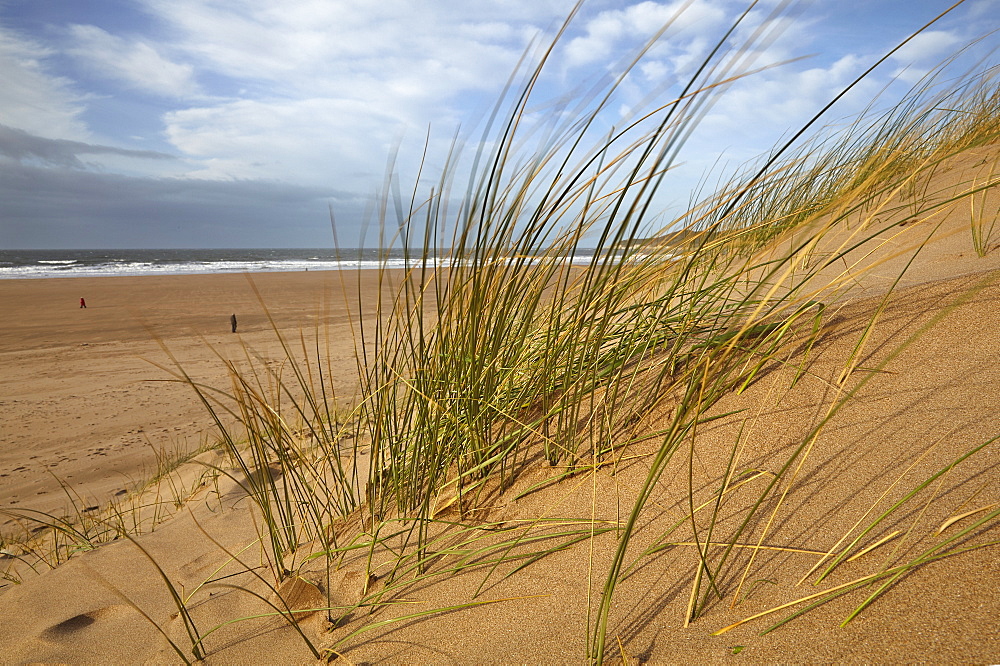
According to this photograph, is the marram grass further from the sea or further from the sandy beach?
the sea

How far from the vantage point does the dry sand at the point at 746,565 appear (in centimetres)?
82

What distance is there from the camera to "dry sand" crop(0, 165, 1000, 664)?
817 mm

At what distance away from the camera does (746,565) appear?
0.98 meters

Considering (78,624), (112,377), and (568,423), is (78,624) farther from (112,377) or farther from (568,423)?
(112,377)

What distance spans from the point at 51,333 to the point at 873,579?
11.0m

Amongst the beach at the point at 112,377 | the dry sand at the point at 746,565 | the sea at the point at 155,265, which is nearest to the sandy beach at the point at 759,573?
the dry sand at the point at 746,565

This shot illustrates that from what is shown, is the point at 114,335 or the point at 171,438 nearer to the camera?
the point at 171,438

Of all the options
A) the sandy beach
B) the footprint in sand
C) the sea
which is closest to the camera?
the sandy beach

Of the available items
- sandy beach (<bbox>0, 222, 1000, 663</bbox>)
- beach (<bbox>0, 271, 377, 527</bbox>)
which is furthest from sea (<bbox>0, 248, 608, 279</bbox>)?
sandy beach (<bbox>0, 222, 1000, 663</bbox>)

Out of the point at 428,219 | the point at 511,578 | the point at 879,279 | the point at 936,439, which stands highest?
the point at 428,219

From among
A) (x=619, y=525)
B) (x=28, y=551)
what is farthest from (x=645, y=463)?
(x=28, y=551)

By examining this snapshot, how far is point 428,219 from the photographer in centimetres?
151

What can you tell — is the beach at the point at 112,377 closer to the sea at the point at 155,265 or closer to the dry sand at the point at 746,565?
the dry sand at the point at 746,565

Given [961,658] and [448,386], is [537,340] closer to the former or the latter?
[448,386]
